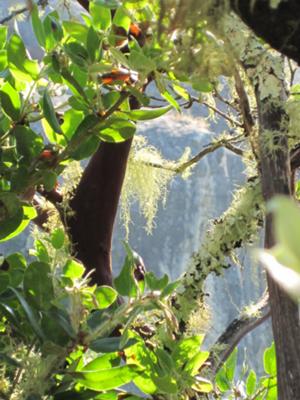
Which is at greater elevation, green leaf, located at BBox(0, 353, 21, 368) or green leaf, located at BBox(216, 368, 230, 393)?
green leaf, located at BBox(216, 368, 230, 393)

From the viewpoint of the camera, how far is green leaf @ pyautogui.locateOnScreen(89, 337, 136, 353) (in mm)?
330

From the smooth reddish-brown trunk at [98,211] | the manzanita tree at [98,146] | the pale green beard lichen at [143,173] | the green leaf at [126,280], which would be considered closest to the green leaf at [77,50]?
the manzanita tree at [98,146]

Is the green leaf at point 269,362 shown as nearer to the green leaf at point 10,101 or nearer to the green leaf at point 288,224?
the green leaf at point 10,101

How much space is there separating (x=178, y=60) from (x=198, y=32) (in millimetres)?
21

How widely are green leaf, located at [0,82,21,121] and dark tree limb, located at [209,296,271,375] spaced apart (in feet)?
1.07

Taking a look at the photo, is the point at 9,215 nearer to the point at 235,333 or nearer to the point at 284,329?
the point at 284,329

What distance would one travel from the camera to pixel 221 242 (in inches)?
23.1

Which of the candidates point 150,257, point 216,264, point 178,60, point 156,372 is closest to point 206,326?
point 216,264

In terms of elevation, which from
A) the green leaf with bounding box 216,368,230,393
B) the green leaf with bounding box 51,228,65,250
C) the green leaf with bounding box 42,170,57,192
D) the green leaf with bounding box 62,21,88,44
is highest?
the green leaf with bounding box 62,21,88,44

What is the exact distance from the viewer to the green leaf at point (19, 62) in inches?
15.0

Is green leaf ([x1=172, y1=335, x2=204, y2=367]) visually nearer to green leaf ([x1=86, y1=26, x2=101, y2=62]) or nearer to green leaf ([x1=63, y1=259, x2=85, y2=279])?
green leaf ([x1=63, y1=259, x2=85, y2=279])

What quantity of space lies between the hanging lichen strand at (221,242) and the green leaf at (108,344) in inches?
9.4

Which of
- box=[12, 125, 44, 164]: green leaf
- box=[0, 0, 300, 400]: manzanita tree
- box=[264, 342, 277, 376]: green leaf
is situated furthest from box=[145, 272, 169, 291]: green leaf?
box=[264, 342, 277, 376]: green leaf

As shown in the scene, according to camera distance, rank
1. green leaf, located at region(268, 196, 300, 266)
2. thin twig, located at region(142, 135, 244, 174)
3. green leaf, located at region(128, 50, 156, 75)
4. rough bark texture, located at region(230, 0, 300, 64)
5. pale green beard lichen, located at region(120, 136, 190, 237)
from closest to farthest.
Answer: green leaf, located at region(268, 196, 300, 266)
rough bark texture, located at region(230, 0, 300, 64)
green leaf, located at region(128, 50, 156, 75)
thin twig, located at region(142, 135, 244, 174)
pale green beard lichen, located at region(120, 136, 190, 237)
